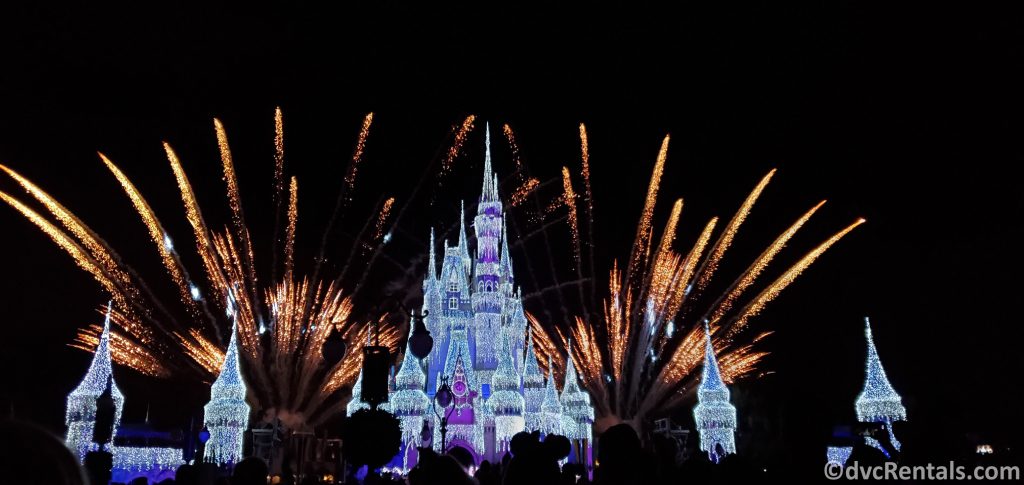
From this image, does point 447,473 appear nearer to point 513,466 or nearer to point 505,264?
point 513,466

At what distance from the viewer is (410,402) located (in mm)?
43312

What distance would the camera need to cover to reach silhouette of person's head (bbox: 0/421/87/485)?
1.89 metres

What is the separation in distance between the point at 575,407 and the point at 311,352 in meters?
18.5

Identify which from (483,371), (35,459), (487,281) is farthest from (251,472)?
(487,281)

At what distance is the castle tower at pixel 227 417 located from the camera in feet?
103

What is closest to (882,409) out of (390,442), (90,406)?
(390,442)

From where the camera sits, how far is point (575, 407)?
45219mm

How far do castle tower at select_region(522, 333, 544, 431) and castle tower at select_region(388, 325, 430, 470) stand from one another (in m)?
6.02

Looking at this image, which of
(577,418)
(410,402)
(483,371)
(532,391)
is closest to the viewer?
(410,402)

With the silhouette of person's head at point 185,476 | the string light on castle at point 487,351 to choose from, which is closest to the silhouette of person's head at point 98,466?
the silhouette of person's head at point 185,476

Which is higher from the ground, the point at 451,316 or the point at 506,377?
the point at 451,316

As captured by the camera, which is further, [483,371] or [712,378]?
[483,371]

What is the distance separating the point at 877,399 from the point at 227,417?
1016 inches

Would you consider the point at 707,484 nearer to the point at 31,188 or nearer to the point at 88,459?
the point at 88,459
